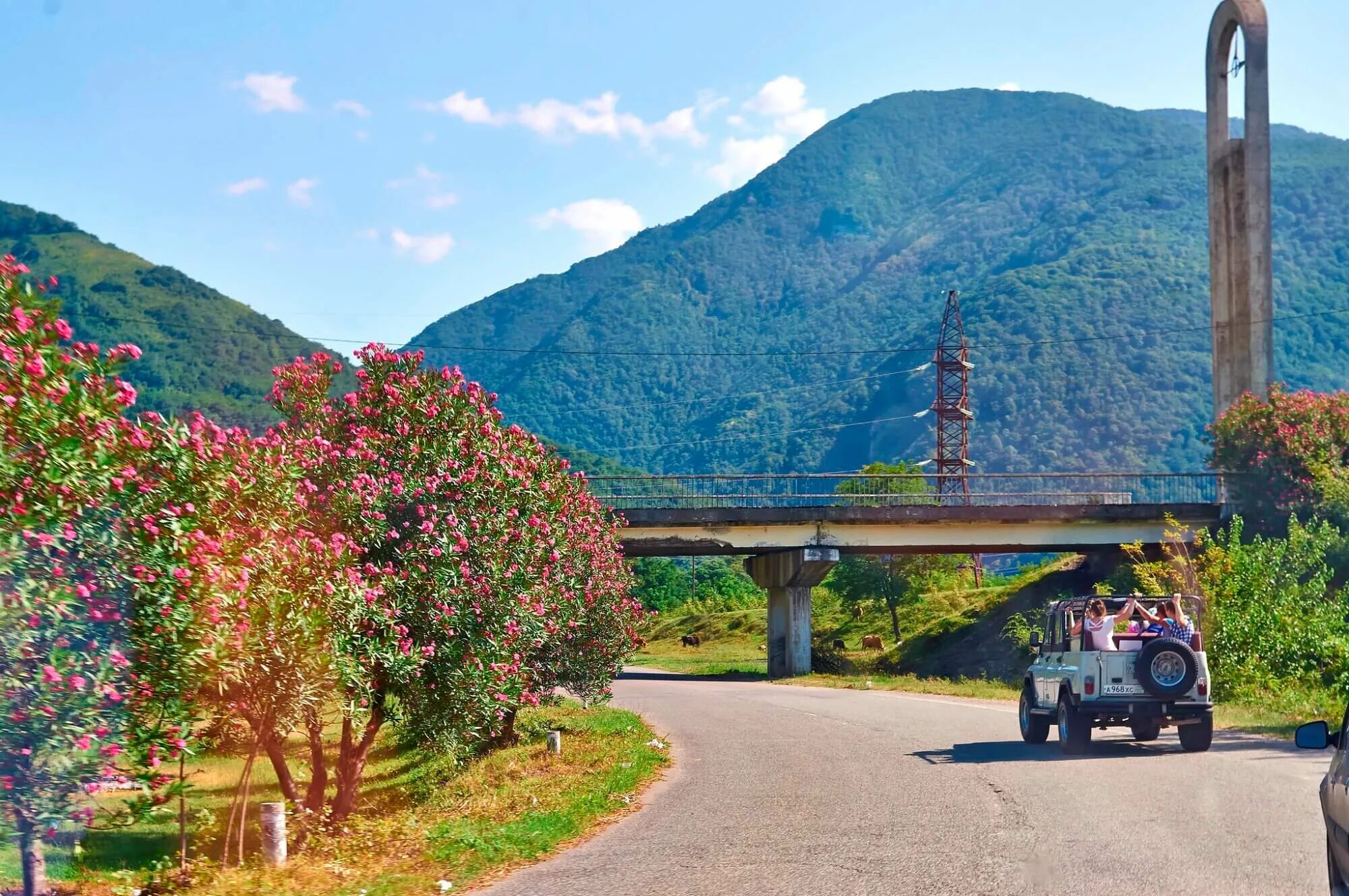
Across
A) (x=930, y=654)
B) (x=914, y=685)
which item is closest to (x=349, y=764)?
(x=914, y=685)

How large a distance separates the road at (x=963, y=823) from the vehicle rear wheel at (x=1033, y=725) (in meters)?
0.24

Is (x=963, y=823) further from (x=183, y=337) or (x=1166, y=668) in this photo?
(x=183, y=337)

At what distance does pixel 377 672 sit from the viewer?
48.6ft

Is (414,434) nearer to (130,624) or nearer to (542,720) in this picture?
(130,624)

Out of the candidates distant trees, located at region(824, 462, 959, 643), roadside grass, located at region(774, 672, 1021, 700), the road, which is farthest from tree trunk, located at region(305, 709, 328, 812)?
distant trees, located at region(824, 462, 959, 643)

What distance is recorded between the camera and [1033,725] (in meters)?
18.2

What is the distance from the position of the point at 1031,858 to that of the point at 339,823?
27.2 feet

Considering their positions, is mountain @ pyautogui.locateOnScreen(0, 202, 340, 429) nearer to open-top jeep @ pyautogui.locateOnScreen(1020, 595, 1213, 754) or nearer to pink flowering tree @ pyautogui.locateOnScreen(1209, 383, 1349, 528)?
pink flowering tree @ pyautogui.locateOnScreen(1209, 383, 1349, 528)

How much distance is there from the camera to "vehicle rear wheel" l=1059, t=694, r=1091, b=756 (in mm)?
16578

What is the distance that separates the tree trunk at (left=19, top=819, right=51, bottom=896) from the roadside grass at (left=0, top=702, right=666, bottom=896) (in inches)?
43.4

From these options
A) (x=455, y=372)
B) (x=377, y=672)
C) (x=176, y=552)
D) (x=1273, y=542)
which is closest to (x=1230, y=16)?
(x=1273, y=542)

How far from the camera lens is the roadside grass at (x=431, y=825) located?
34.9 ft

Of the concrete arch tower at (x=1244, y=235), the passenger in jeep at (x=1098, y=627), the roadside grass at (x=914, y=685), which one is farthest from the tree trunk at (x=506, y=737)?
the concrete arch tower at (x=1244, y=235)

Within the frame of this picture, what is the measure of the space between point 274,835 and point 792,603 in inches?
1585
